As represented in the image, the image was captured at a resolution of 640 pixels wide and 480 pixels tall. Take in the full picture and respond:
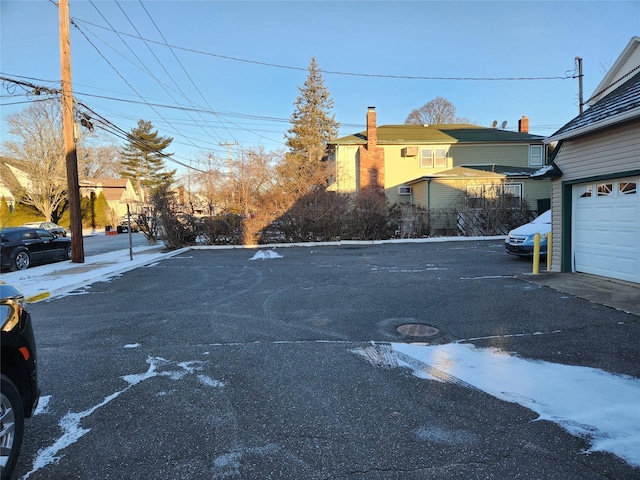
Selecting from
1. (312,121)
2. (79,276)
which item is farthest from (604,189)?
(312,121)

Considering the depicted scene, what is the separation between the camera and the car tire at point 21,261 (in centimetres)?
1205

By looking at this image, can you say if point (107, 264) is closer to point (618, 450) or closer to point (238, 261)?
point (238, 261)

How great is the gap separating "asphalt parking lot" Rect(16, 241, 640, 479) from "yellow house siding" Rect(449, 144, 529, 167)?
20.6 metres

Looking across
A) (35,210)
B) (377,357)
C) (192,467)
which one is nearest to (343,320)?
(377,357)

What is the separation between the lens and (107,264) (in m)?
12.8

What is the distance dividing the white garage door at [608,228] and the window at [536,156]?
67.9 ft

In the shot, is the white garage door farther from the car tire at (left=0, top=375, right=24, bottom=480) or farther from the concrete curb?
the concrete curb

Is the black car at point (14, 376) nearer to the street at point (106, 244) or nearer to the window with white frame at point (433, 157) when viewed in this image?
the street at point (106, 244)

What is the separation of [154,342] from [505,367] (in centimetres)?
429

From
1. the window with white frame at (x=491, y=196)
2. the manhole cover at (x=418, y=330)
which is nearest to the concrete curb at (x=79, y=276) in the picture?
the manhole cover at (x=418, y=330)

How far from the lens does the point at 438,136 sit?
2764 cm

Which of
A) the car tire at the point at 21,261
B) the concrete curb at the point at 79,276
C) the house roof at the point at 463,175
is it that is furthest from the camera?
the house roof at the point at 463,175

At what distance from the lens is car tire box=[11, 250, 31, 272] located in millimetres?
12053

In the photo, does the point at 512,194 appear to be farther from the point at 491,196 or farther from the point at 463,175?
the point at 463,175
